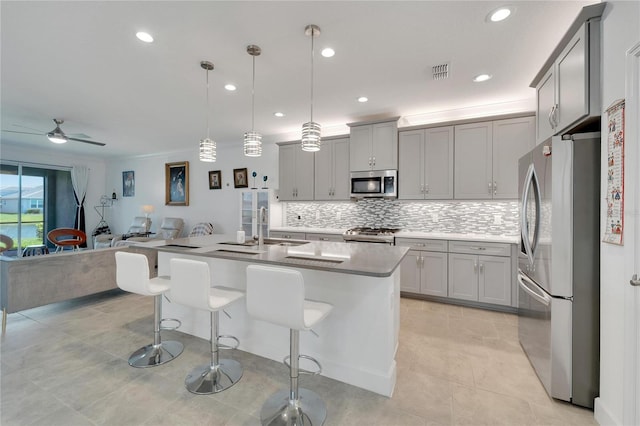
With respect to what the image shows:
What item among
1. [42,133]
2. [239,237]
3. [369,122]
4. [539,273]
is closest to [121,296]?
[239,237]

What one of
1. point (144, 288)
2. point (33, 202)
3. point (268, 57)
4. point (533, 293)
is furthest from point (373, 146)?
point (33, 202)

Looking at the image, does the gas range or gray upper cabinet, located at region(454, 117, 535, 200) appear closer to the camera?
gray upper cabinet, located at region(454, 117, 535, 200)

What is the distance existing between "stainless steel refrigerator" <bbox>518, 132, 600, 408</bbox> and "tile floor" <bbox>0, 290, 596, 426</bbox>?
0.21 metres

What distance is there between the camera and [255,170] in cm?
577

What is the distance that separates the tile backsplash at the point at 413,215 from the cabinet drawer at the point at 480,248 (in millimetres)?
586

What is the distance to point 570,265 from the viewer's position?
1.76 m

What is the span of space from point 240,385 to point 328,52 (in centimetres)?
286

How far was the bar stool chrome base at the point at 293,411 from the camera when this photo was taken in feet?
5.35

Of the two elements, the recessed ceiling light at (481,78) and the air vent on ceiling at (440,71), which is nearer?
the air vent on ceiling at (440,71)

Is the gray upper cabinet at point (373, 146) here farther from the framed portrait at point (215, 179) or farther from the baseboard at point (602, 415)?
the framed portrait at point (215, 179)

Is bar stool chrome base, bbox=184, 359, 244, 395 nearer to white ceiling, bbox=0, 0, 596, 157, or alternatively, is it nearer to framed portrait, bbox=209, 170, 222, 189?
white ceiling, bbox=0, 0, 596, 157

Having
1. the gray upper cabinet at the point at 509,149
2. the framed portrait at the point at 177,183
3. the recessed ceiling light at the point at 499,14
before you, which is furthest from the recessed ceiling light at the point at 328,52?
the framed portrait at the point at 177,183

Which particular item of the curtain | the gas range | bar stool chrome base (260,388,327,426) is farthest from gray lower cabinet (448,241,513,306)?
the curtain

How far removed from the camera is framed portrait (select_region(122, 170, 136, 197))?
7535mm
